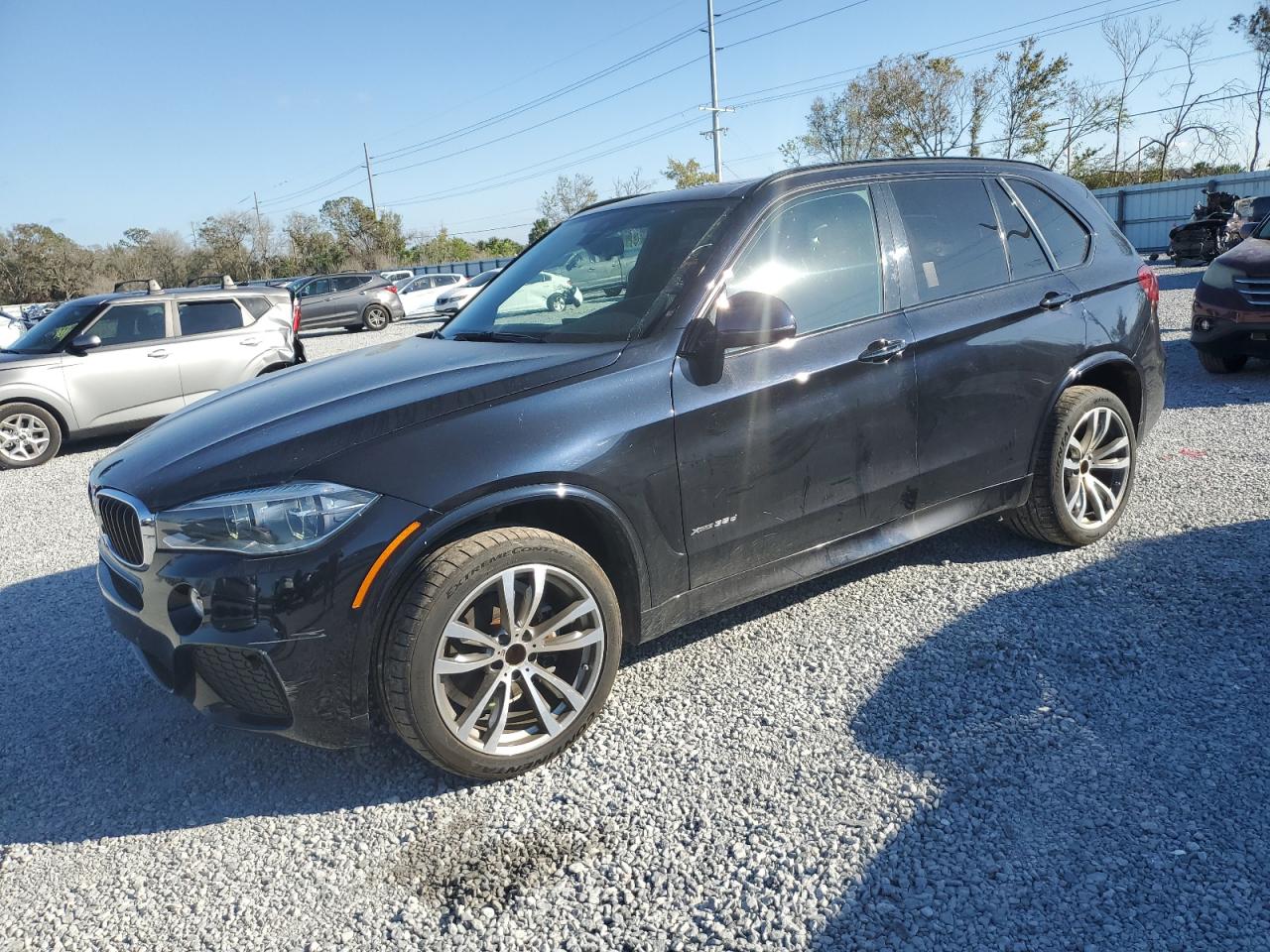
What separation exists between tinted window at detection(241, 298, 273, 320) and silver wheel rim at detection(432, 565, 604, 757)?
8447 mm

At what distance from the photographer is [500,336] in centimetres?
368

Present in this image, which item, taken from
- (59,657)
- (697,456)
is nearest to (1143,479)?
(697,456)

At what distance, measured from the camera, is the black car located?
8.61ft

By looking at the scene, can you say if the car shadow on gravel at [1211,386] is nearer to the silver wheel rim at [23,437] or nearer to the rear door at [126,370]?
the rear door at [126,370]

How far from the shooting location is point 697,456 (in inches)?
121

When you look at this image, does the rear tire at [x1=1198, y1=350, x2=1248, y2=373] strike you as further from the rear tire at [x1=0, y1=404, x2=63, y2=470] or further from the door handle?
the rear tire at [x1=0, y1=404, x2=63, y2=470]

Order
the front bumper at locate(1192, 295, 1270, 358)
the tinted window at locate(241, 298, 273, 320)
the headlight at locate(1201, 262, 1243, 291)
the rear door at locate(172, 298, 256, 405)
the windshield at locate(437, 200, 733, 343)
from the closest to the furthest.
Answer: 1. the windshield at locate(437, 200, 733, 343)
2. the front bumper at locate(1192, 295, 1270, 358)
3. the headlight at locate(1201, 262, 1243, 291)
4. the rear door at locate(172, 298, 256, 405)
5. the tinted window at locate(241, 298, 273, 320)

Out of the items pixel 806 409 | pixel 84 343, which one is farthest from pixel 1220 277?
pixel 84 343

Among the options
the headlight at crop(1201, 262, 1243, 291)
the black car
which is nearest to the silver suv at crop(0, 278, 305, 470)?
the black car

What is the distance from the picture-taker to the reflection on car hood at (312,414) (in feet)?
8.88

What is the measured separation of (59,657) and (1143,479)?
6.01 m

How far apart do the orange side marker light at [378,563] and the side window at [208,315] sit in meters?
8.33

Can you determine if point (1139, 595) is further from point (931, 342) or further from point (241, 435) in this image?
point (241, 435)

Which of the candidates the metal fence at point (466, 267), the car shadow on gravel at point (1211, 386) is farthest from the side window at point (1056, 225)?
the metal fence at point (466, 267)
